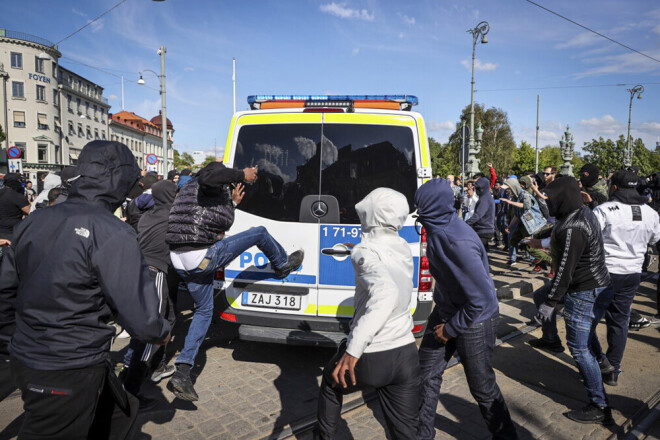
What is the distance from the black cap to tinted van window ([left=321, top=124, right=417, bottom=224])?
2.07 meters

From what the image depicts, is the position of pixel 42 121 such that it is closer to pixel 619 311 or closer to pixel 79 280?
pixel 79 280

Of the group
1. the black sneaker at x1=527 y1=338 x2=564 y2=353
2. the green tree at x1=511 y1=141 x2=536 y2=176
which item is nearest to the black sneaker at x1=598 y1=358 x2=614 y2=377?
the black sneaker at x1=527 y1=338 x2=564 y2=353

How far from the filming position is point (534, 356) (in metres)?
5.04

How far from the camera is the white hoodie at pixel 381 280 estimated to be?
2.28m

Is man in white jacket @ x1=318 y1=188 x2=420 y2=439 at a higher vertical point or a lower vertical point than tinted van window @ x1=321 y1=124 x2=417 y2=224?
lower

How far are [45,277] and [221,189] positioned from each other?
6.06 feet

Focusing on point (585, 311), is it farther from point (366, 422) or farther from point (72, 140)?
point (72, 140)

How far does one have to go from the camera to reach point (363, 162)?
423 cm

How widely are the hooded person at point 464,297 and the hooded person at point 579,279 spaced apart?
3.40 feet

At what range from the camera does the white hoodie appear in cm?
228

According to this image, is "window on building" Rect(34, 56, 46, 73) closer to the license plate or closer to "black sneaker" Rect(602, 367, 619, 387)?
the license plate

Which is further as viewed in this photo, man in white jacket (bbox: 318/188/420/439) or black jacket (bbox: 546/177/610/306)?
black jacket (bbox: 546/177/610/306)

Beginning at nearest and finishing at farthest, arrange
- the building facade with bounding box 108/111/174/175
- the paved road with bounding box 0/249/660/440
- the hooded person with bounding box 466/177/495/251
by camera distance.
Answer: the paved road with bounding box 0/249/660/440 → the hooded person with bounding box 466/177/495/251 → the building facade with bounding box 108/111/174/175

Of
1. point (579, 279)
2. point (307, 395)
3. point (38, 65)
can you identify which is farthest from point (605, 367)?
point (38, 65)
